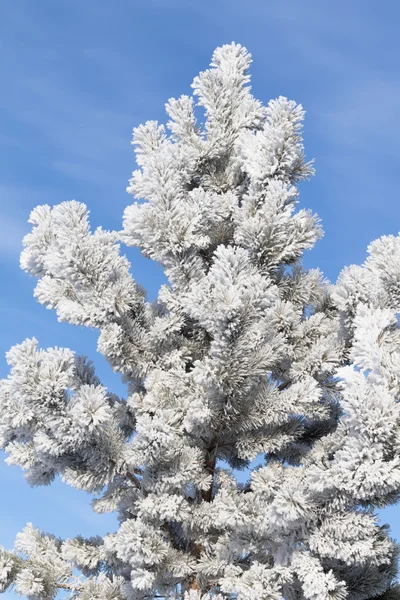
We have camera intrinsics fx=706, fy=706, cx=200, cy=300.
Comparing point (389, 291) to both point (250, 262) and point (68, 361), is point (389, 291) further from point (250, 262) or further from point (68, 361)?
point (68, 361)

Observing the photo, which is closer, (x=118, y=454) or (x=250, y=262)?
(x=118, y=454)

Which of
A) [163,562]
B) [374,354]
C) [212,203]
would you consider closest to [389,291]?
[374,354]

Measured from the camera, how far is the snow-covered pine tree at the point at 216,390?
4.72 m

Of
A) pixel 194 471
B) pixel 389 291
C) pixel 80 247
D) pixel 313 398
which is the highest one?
pixel 80 247

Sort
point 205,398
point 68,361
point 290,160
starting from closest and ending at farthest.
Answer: point 68,361, point 205,398, point 290,160

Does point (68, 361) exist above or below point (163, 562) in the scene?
above

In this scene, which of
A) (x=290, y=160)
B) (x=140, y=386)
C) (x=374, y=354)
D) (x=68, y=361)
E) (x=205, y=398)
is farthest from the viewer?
(x=140, y=386)

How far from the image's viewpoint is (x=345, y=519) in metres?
4.77

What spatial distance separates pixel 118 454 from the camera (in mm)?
Answer: 5359

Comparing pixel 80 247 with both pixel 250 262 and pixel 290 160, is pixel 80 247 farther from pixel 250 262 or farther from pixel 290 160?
pixel 290 160

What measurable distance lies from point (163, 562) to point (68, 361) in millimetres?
1716

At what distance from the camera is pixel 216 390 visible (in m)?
5.17

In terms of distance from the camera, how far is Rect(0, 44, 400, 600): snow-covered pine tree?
4.72 m

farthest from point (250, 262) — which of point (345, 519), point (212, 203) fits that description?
point (345, 519)
